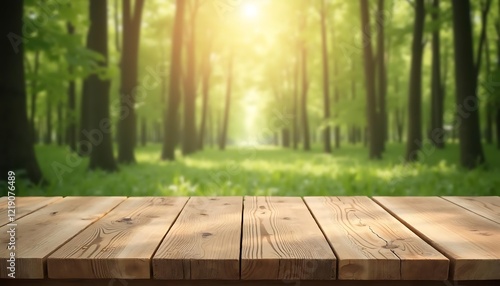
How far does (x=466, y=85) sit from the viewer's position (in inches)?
461

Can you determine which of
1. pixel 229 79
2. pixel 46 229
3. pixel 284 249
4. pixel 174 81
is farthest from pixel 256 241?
pixel 229 79

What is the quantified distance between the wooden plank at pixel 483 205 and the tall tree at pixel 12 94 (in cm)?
748

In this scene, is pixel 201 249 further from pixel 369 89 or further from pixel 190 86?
pixel 190 86

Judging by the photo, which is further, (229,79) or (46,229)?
(229,79)

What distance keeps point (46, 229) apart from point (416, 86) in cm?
1411

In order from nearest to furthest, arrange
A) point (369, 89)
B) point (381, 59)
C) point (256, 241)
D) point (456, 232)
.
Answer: point (256, 241), point (456, 232), point (369, 89), point (381, 59)

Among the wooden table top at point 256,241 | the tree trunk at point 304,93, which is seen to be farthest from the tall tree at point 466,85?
the tree trunk at point 304,93

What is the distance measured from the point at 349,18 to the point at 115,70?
17.9 meters

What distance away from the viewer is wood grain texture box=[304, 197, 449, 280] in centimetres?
191

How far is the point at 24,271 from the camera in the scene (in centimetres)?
196

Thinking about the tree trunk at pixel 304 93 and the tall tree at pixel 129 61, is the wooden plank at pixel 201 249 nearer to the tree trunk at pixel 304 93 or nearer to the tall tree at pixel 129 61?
the tall tree at pixel 129 61

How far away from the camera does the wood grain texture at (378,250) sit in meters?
1.91

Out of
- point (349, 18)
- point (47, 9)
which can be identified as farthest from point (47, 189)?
point (349, 18)

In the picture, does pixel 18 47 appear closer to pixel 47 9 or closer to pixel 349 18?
pixel 47 9
